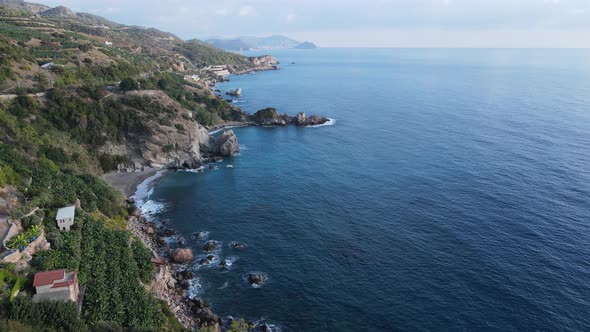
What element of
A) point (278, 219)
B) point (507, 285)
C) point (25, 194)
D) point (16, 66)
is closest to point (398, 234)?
point (507, 285)

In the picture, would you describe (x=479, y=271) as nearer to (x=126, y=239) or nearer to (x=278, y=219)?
(x=278, y=219)

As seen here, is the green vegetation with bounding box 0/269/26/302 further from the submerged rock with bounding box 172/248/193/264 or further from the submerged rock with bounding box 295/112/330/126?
the submerged rock with bounding box 295/112/330/126

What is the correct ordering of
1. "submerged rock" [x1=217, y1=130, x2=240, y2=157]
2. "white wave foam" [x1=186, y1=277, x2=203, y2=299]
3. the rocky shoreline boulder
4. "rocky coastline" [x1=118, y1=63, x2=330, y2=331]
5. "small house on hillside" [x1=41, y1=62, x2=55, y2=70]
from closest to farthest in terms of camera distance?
"rocky coastline" [x1=118, y1=63, x2=330, y2=331]
"white wave foam" [x1=186, y1=277, x2=203, y2=299]
"small house on hillside" [x1=41, y1=62, x2=55, y2=70]
"submerged rock" [x1=217, y1=130, x2=240, y2=157]
the rocky shoreline boulder

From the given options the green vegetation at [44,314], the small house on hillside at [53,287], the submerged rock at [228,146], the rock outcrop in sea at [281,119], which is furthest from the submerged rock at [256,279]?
the rock outcrop in sea at [281,119]

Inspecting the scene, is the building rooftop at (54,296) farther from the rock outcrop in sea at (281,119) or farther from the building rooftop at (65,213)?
the rock outcrop in sea at (281,119)

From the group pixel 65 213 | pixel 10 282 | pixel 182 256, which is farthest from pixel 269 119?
pixel 10 282

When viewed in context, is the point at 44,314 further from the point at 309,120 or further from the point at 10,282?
the point at 309,120

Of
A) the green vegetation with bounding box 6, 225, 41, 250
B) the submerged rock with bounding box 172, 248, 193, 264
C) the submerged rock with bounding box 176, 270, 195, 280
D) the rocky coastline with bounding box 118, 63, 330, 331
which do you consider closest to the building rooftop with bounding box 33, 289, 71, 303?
the green vegetation with bounding box 6, 225, 41, 250
